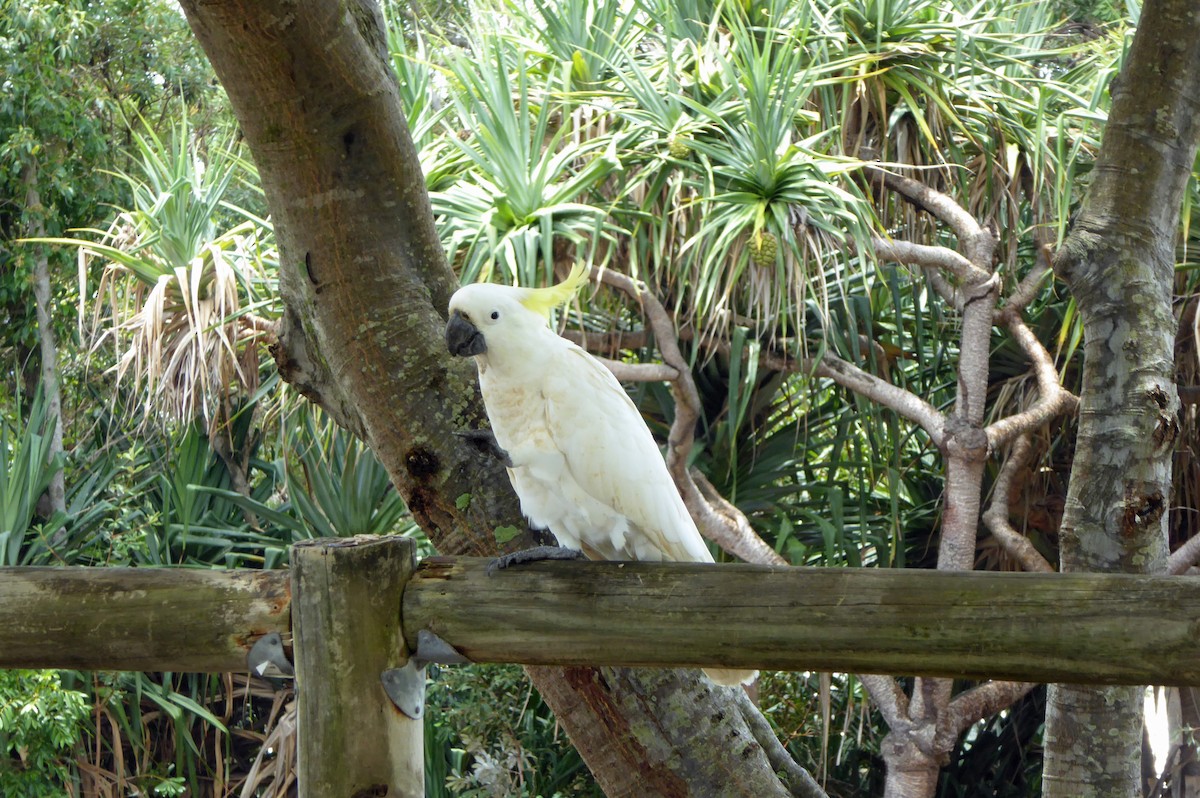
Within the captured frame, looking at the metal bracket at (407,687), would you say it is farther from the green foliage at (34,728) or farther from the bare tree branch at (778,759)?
the green foliage at (34,728)

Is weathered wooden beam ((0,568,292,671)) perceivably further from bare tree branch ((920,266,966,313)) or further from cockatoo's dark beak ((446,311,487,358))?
bare tree branch ((920,266,966,313))

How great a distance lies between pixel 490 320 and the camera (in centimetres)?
137

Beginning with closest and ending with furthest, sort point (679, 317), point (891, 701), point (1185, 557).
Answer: point (1185, 557) → point (891, 701) → point (679, 317)

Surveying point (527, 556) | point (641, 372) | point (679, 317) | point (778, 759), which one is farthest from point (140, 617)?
point (679, 317)

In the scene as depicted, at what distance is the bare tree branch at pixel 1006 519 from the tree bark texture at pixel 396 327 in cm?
146

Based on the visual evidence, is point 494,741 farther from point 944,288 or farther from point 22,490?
point 944,288

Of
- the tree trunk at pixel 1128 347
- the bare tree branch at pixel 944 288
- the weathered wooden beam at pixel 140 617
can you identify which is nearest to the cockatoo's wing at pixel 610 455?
the weathered wooden beam at pixel 140 617

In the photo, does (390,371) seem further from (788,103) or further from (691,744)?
(788,103)

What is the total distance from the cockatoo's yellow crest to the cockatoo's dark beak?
0.08 metres

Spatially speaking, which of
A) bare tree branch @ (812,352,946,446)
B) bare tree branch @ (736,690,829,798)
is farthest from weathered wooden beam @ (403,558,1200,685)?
bare tree branch @ (812,352,946,446)

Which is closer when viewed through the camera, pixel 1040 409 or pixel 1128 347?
pixel 1128 347

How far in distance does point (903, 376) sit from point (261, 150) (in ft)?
8.02

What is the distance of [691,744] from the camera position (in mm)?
1480

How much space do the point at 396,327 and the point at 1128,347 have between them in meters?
1.12
